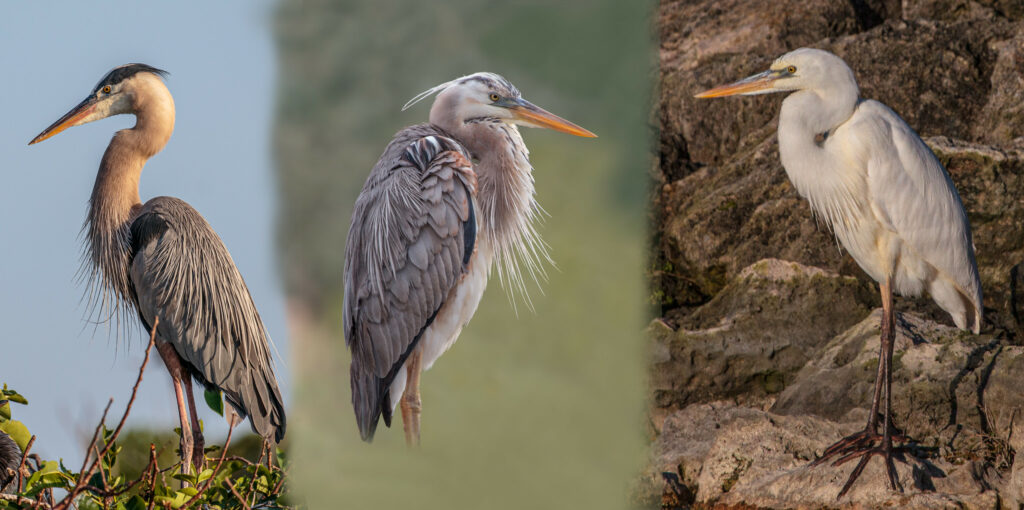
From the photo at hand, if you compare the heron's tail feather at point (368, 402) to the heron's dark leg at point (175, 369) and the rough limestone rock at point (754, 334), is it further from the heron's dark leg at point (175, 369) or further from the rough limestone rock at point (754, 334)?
the rough limestone rock at point (754, 334)

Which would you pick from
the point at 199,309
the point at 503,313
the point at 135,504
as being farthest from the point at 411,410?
the point at 199,309

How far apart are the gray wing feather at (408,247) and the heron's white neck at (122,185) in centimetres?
118

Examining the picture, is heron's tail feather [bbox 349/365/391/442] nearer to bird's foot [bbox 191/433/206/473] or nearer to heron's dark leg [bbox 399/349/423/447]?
heron's dark leg [bbox 399/349/423/447]

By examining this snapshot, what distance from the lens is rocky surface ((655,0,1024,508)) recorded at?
2428 mm

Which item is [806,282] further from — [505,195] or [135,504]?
[135,504]

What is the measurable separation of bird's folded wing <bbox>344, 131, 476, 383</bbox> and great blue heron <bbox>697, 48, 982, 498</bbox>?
1.32m

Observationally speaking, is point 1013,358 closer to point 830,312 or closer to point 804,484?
point 830,312

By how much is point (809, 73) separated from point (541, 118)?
1.62 m

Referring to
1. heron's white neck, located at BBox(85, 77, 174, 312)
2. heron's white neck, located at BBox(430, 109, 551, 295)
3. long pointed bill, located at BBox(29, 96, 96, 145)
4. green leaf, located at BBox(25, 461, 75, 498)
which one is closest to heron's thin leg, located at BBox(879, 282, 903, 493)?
heron's white neck, located at BBox(430, 109, 551, 295)

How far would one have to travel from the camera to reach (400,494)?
3.24 feet

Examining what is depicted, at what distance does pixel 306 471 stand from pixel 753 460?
176 cm

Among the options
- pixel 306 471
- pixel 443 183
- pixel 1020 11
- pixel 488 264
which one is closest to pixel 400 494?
pixel 306 471

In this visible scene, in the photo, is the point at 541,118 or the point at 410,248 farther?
the point at 410,248

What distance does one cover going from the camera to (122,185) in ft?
7.94
